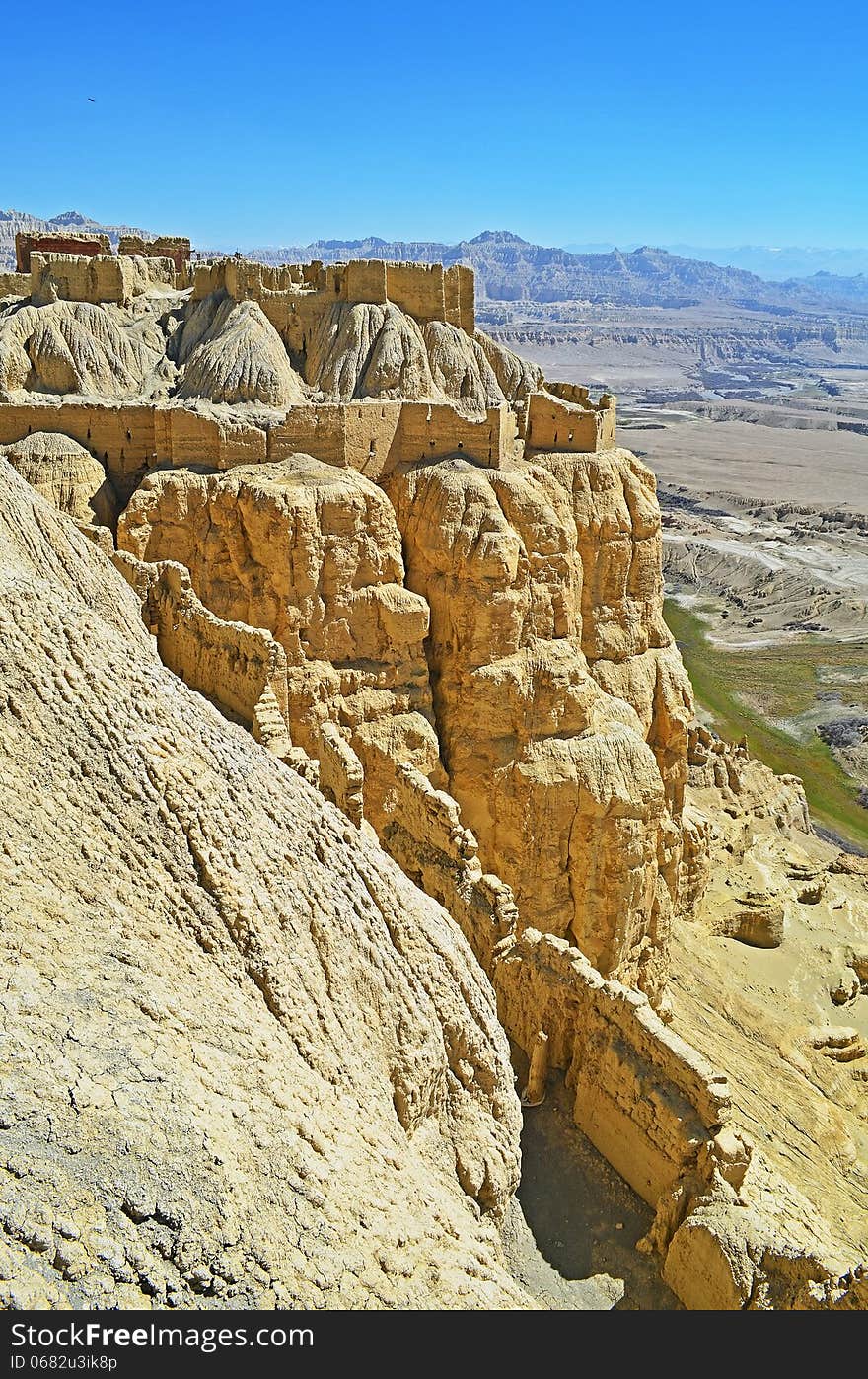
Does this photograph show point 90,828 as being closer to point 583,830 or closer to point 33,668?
point 33,668

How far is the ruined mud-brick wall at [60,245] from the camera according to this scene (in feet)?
132

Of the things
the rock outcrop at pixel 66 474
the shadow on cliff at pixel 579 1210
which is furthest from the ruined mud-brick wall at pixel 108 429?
the shadow on cliff at pixel 579 1210

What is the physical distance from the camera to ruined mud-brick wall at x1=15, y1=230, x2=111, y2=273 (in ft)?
132

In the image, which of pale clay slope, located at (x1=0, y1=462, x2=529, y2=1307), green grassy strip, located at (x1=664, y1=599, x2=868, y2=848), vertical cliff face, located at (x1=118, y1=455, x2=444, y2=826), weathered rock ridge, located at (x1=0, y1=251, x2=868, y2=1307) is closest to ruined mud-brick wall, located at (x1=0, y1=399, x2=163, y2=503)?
weathered rock ridge, located at (x1=0, y1=251, x2=868, y2=1307)

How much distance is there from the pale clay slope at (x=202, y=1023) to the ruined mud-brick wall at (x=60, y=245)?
3238cm

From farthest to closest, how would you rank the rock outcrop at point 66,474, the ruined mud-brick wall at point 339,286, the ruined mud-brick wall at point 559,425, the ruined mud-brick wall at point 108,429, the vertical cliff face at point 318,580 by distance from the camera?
the ruined mud-brick wall at point 339,286
the ruined mud-brick wall at point 559,425
the ruined mud-brick wall at point 108,429
the vertical cliff face at point 318,580
the rock outcrop at point 66,474

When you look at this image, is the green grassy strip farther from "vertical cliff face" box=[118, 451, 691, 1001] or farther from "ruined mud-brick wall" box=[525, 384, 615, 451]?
"ruined mud-brick wall" box=[525, 384, 615, 451]

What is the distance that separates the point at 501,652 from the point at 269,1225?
1824cm

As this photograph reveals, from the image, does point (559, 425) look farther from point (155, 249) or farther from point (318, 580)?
point (155, 249)

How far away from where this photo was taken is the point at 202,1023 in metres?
7.66

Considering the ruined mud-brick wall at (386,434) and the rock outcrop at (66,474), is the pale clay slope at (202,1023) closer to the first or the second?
the rock outcrop at (66,474)

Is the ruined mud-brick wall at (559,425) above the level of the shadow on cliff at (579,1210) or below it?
above

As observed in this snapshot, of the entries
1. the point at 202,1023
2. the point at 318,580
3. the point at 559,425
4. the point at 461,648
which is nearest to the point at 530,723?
the point at 461,648

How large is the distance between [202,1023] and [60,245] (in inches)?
1592
